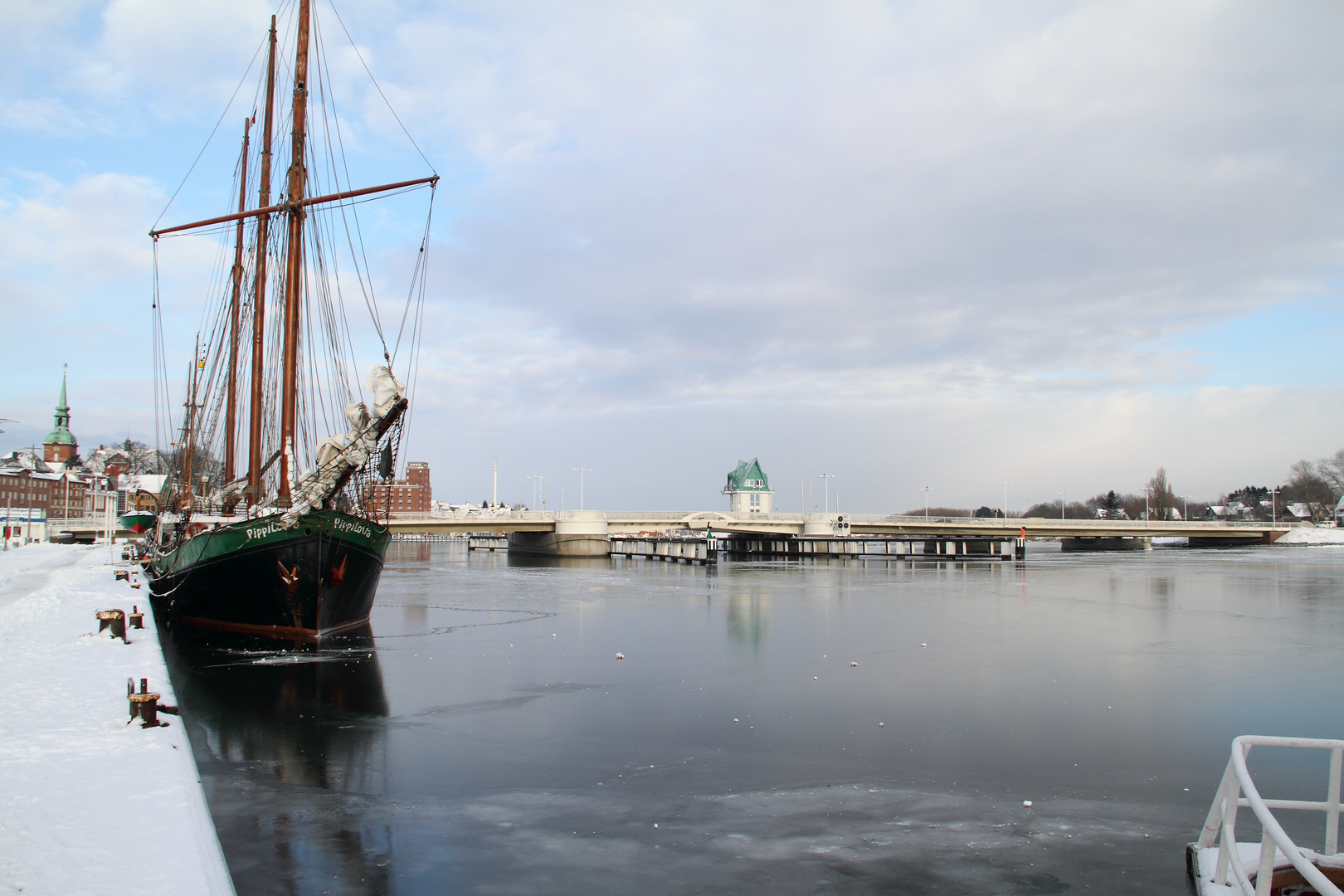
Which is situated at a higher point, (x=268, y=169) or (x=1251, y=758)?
(x=268, y=169)

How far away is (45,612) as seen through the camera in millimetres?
24156

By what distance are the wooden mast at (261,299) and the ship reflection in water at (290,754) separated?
9616mm

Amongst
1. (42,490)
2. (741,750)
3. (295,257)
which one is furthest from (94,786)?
(42,490)

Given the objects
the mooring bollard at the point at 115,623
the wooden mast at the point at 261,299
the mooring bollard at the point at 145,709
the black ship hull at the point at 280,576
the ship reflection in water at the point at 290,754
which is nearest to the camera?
the ship reflection in water at the point at 290,754

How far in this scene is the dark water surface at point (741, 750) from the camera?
8586 mm

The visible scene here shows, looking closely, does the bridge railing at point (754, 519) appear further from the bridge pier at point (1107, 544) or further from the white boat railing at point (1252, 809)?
the white boat railing at point (1252, 809)

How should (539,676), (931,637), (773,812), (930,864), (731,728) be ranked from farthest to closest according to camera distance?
(931,637) → (539,676) → (731,728) → (773,812) → (930,864)

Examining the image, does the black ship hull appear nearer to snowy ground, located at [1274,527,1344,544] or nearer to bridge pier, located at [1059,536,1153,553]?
bridge pier, located at [1059,536,1153,553]

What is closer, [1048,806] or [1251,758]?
[1048,806]

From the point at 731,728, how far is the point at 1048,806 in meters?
5.56

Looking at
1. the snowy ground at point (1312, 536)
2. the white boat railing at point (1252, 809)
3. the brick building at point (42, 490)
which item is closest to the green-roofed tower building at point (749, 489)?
the snowy ground at point (1312, 536)

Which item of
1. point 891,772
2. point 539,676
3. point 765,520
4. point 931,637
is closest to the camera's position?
point 891,772

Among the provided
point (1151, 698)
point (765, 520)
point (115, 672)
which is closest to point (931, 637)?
point (1151, 698)

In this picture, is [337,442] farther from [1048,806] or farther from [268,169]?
[1048,806]
